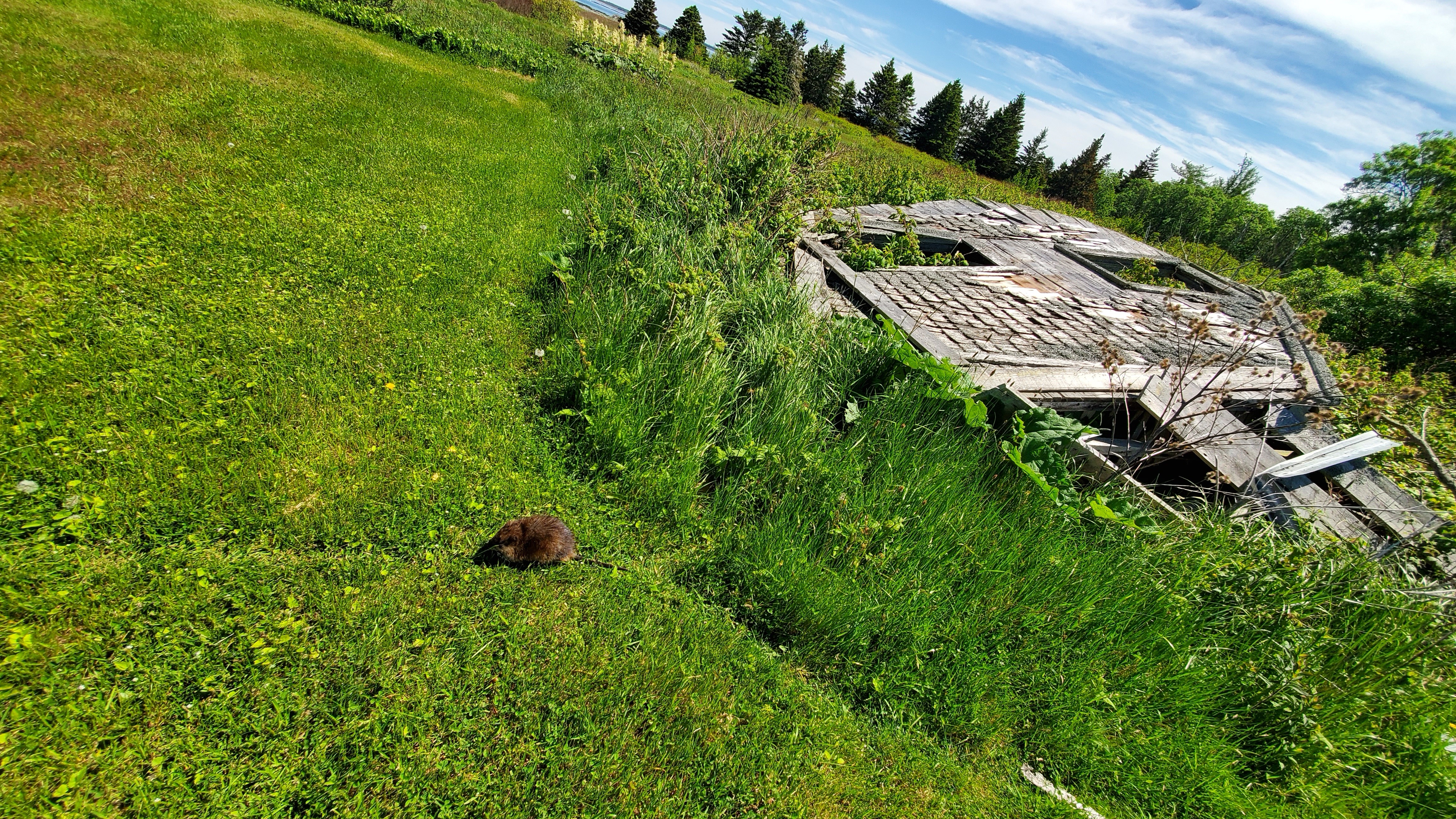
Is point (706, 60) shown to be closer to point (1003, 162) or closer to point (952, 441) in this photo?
point (1003, 162)

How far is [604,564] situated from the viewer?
3.24m

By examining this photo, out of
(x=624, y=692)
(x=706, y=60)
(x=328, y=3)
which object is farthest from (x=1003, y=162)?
(x=624, y=692)

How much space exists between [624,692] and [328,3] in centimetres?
1743

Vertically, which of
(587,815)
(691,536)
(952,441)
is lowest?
(587,815)

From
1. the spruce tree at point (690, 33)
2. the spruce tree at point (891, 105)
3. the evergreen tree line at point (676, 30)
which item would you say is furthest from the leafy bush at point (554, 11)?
the spruce tree at point (891, 105)

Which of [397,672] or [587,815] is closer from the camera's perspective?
[587,815]

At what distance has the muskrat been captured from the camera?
2955mm

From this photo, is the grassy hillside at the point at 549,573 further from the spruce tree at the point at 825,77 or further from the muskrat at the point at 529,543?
the spruce tree at the point at 825,77

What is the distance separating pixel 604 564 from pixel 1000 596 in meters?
2.30

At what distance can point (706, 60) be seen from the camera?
40.8 meters

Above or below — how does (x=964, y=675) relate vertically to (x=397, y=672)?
above

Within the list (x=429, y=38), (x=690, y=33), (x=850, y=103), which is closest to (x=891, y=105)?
(x=850, y=103)

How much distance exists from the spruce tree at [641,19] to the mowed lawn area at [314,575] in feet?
125

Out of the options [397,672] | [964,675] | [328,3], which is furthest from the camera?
[328,3]
